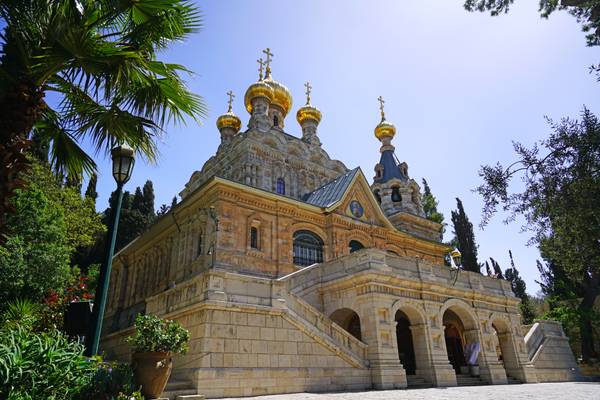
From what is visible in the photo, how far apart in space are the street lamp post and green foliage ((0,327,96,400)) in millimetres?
350

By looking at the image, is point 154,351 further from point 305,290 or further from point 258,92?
point 258,92

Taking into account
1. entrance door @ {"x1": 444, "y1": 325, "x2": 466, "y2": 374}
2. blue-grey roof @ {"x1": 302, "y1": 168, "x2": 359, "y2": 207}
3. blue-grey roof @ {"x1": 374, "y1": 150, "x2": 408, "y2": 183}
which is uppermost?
blue-grey roof @ {"x1": 374, "y1": 150, "x2": 408, "y2": 183}

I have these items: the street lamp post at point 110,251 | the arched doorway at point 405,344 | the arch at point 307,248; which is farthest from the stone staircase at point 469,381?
the street lamp post at point 110,251

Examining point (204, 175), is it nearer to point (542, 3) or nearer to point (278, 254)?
point (278, 254)

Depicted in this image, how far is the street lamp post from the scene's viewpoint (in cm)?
625

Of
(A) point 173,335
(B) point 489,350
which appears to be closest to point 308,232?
(B) point 489,350

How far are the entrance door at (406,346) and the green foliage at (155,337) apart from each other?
11.9 m

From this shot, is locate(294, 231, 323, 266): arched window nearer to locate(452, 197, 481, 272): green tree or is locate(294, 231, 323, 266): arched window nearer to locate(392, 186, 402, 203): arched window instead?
locate(392, 186, 402, 203): arched window

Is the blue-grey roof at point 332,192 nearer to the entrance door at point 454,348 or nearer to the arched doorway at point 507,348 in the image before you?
the entrance door at point 454,348

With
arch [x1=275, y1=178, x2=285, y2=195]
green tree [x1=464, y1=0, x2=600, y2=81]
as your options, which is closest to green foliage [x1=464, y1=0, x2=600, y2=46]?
green tree [x1=464, y1=0, x2=600, y2=81]

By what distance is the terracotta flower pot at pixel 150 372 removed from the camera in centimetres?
750

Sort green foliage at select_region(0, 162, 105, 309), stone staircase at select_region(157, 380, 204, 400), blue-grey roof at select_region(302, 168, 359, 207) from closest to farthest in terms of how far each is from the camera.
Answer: stone staircase at select_region(157, 380, 204, 400) → green foliage at select_region(0, 162, 105, 309) → blue-grey roof at select_region(302, 168, 359, 207)

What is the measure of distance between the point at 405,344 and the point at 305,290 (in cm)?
533

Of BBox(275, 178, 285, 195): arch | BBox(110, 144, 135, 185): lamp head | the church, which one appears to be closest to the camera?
BBox(110, 144, 135, 185): lamp head
